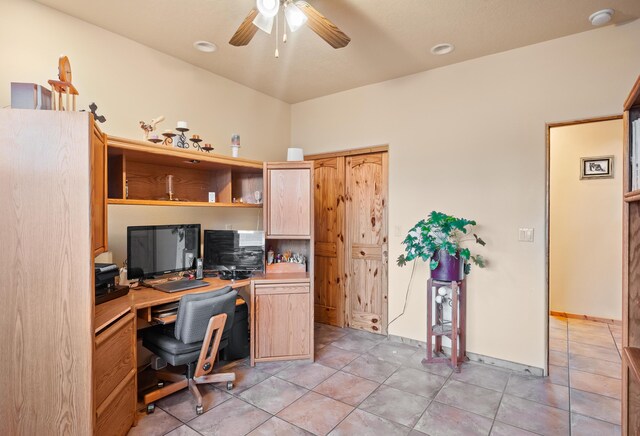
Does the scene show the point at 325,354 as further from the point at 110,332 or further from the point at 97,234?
the point at 97,234

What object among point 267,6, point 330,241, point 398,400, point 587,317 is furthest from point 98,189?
point 587,317


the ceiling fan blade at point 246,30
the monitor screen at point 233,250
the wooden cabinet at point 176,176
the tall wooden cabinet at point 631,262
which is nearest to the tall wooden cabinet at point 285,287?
the monitor screen at point 233,250

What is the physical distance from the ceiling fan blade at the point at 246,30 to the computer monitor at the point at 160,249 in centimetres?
159

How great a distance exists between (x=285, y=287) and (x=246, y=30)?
2.05 metres

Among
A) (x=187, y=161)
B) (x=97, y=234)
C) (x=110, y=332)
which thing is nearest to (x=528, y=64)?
(x=187, y=161)

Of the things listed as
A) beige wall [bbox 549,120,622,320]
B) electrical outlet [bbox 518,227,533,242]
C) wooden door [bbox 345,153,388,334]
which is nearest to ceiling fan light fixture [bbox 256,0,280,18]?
wooden door [bbox 345,153,388,334]

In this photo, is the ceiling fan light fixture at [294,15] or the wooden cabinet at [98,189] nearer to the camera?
the wooden cabinet at [98,189]

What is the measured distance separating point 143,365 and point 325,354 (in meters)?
A: 1.64

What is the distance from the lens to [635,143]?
1277mm

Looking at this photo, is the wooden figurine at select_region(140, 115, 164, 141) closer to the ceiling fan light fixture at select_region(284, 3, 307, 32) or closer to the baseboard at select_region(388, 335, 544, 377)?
the ceiling fan light fixture at select_region(284, 3, 307, 32)

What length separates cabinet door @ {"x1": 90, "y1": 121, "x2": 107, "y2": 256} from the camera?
65.6 inches

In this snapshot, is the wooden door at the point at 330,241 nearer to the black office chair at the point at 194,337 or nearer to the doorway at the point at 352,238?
the doorway at the point at 352,238

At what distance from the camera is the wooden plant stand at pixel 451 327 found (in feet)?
9.63

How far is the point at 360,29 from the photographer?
260 centimetres
